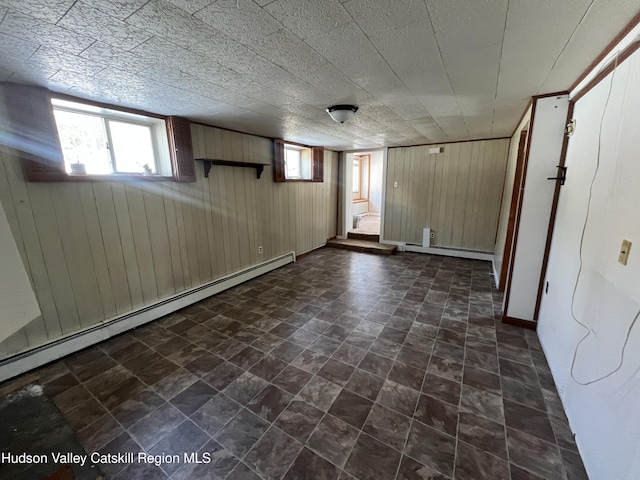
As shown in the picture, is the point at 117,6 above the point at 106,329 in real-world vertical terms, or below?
above

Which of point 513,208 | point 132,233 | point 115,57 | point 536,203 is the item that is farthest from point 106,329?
point 513,208

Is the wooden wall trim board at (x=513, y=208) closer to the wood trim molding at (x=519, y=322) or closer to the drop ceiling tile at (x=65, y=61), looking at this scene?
the wood trim molding at (x=519, y=322)

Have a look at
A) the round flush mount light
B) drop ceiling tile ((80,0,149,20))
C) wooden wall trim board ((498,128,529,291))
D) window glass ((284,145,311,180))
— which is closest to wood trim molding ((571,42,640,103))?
wooden wall trim board ((498,128,529,291))

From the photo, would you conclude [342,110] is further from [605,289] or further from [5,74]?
[5,74]

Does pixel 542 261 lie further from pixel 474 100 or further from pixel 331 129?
pixel 331 129

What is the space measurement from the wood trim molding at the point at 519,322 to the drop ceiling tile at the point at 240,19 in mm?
3313

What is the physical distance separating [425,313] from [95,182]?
369cm

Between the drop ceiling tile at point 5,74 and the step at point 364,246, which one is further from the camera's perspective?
the step at point 364,246

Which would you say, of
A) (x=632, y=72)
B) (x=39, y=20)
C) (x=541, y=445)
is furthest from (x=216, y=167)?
(x=541, y=445)

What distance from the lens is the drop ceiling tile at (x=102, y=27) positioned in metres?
1.15

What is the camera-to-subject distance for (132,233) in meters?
2.71

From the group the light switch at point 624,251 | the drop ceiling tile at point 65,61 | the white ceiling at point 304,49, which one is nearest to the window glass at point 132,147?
the white ceiling at point 304,49

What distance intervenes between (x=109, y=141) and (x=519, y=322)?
464 centimetres

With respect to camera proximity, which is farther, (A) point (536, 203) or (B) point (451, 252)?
(B) point (451, 252)
